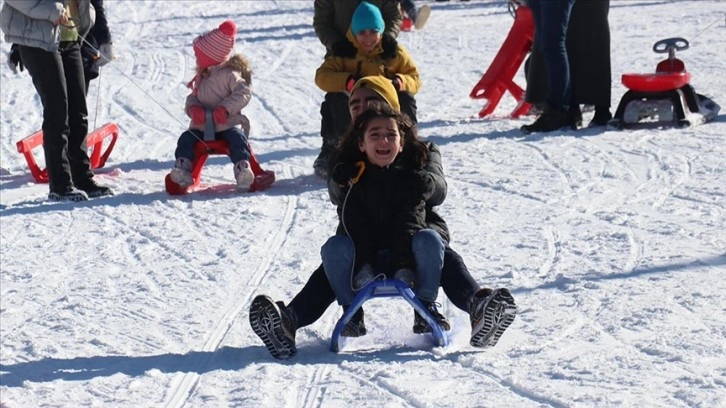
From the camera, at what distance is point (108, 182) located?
32.6 ft

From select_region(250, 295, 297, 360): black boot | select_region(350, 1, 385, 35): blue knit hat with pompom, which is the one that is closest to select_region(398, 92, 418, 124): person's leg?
select_region(350, 1, 385, 35): blue knit hat with pompom

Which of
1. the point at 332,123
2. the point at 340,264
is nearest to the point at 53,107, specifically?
the point at 332,123

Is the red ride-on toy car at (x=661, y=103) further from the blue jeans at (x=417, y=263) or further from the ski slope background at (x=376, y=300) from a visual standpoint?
the blue jeans at (x=417, y=263)

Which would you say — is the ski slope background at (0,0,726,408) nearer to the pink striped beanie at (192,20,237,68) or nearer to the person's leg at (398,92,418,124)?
the person's leg at (398,92,418,124)

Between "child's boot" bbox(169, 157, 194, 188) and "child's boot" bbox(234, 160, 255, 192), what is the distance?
0.98ft

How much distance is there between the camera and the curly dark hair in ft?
18.9

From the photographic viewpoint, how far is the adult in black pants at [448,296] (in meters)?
5.45

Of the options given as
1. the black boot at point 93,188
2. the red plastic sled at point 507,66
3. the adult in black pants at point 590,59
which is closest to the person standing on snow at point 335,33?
the black boot at point 93,188

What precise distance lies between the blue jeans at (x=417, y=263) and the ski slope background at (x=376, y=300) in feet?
0.76

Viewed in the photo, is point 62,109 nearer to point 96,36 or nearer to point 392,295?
point 96,36

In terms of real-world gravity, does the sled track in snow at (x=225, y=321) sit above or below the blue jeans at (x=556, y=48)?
below

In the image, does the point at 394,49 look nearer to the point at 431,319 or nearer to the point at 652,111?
the point at 652,111

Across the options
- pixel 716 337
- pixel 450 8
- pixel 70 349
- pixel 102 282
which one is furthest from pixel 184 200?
pixel 450 8

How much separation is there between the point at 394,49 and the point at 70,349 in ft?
12.6
